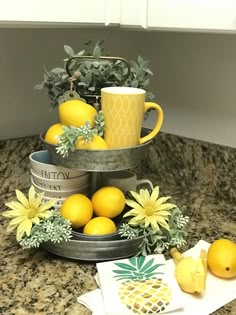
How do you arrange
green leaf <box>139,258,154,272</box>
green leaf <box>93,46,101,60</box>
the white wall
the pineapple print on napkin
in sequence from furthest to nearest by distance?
the white wall, green leaf <box>93,46,101,60</box>, green leaf <box>139,258,154,272</box>, the pineapple print on napkin

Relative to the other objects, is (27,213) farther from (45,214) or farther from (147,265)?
(147,265)

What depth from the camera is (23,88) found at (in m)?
1.20

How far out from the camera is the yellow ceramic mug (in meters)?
0.85

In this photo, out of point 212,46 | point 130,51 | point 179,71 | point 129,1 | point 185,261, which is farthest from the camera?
point 130,51

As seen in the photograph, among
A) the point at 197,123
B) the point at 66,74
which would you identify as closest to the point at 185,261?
the point at 66,74

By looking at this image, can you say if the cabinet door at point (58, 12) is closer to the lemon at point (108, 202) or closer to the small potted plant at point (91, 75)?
the small potted plant at point (91, 75)

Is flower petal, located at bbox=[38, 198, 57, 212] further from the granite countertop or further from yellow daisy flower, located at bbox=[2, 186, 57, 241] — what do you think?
the granite countertop

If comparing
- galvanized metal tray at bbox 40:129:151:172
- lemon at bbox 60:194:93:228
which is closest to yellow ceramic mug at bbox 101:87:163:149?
galvanized metal tray at bbox 40:129:151:172

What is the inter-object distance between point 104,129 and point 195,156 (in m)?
0.43

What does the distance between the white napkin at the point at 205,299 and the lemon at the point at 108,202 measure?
0.56 feet

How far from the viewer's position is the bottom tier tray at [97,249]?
2.75 ft

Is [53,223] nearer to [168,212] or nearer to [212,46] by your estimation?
[168,212]

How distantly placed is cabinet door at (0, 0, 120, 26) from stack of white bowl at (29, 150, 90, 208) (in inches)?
11.9

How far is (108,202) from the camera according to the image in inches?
35.3
